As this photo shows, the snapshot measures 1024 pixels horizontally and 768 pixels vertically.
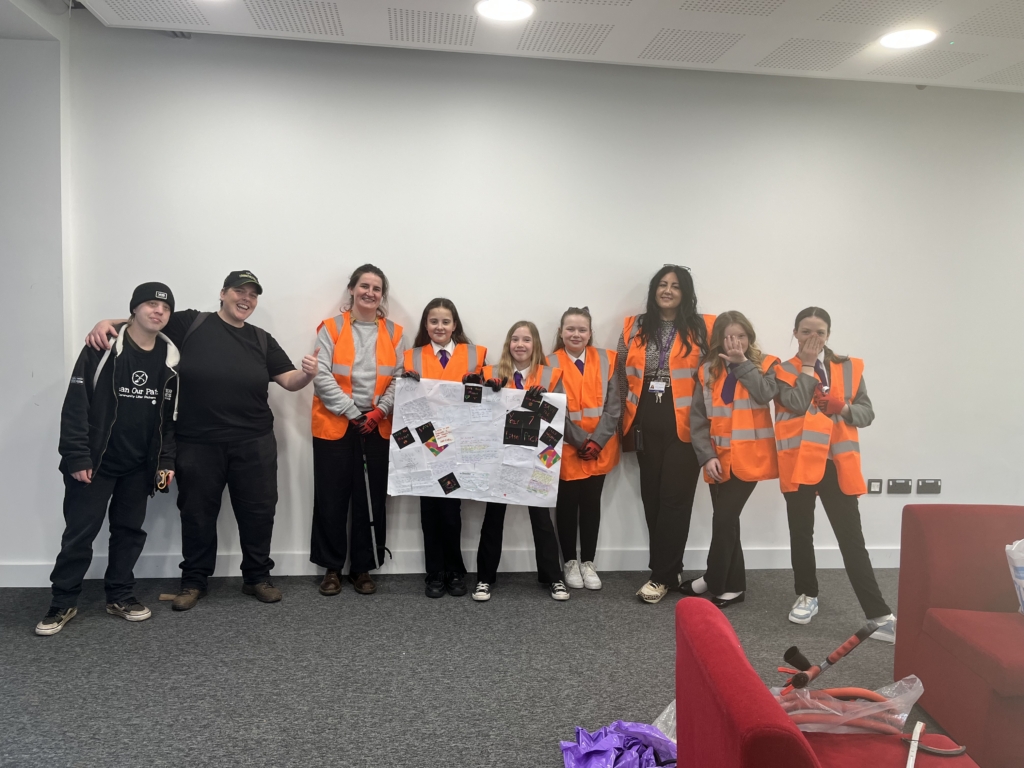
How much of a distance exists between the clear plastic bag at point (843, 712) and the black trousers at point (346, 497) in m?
2.44

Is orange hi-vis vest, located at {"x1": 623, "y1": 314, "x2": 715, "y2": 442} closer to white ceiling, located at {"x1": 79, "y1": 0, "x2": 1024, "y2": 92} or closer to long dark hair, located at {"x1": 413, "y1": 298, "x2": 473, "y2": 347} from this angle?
long dark hair, located at {"x1": 413, "y1": 298, "x2": 473, "y2": 347}

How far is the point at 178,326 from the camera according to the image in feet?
11.0

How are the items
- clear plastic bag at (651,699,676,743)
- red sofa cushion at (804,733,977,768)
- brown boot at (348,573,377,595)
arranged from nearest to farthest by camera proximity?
red sofa cushion at (804,733,977,768)
clear plastic bag at (651,699,676,743)
brown boot at (348,573,377,595)

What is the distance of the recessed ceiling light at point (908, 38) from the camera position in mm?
3203

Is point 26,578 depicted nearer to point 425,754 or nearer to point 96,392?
point 96,392

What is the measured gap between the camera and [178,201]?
142 inches

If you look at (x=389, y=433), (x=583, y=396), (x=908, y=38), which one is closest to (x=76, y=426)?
(x=389, y=433)

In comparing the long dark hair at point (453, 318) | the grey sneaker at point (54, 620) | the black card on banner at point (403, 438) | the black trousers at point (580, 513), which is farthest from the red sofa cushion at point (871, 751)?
the grey sneaker at point (54, 620)

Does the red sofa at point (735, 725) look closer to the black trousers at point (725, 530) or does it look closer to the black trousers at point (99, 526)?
the black trousers at point (725, 530)

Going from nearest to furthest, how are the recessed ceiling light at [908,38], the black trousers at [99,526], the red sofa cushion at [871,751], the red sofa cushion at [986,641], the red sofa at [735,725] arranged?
the red sofa at [735,725]
the red sofa cushion at [871,751]
the red sofa cushion at [986,641]
the black trousers at [99,526]
the recessed ceiling light at [908,38]

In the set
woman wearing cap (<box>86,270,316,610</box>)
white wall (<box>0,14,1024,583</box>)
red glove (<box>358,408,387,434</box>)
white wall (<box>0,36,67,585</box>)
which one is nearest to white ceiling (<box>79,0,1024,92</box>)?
white wall (<box>0,14,1024,583</box>)

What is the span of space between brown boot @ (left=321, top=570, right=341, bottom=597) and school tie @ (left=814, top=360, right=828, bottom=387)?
9.22 ft

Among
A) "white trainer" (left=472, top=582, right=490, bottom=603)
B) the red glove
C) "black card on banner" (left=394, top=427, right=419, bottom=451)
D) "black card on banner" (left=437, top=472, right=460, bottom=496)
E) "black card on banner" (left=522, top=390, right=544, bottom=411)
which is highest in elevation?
"black card on banner" (left=522, top=390, right=544, bottom=411)

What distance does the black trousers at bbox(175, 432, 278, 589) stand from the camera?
3312 millimetres
